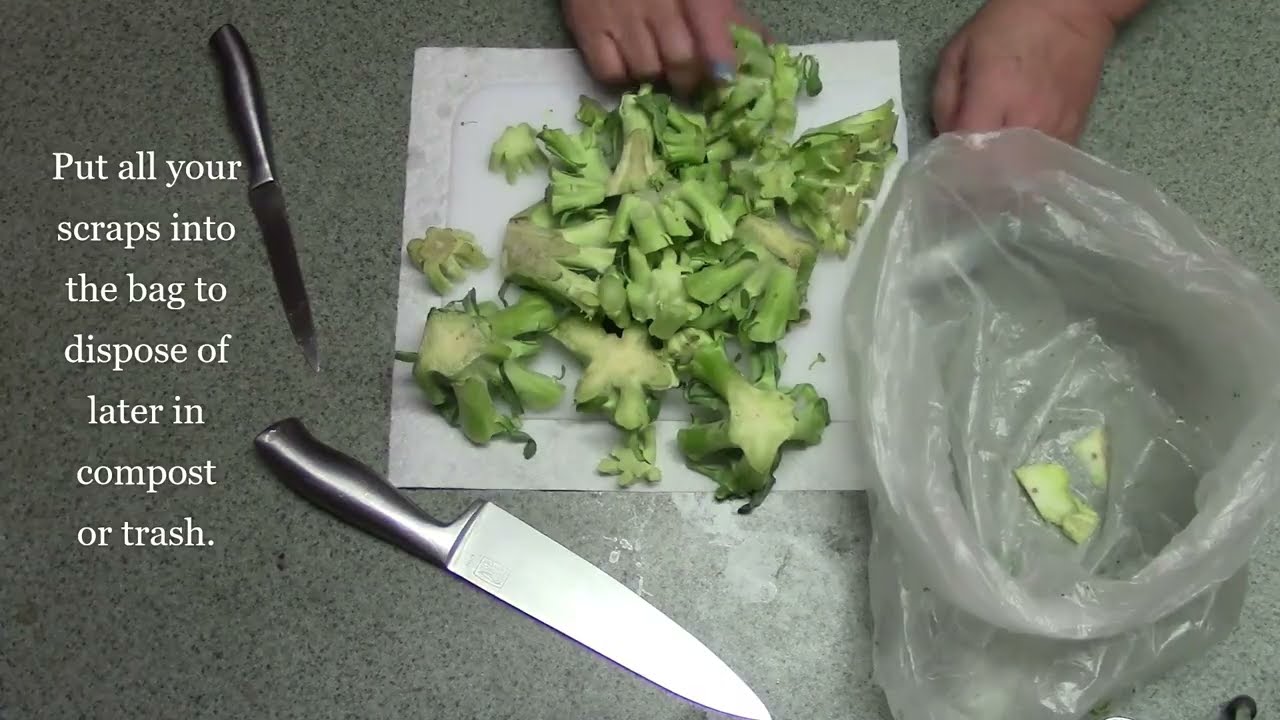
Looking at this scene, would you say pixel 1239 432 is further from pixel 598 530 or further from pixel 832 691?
pixel 598 530

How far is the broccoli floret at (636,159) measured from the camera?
652 millimetres

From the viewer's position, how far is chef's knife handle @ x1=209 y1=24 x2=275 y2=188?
0.71 metres

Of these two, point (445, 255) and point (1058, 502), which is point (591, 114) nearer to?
point (445, 255)

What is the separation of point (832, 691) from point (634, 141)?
1.17ft

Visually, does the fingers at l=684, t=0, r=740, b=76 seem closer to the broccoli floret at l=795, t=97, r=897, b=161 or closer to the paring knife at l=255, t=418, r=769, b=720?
the broccoli floret at l=795, t=97, r=897, b=161

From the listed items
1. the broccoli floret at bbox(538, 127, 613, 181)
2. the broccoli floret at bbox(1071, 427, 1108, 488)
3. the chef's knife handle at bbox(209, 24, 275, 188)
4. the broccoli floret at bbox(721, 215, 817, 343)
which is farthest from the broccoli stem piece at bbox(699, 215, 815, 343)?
the chef's knife handle at bbox(209, 24, 275, 188)

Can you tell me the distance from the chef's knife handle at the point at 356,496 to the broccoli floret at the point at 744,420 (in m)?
0.15

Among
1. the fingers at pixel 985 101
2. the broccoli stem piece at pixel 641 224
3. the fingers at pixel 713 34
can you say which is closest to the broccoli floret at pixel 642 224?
the broccoli stem piece at pixel 641 224

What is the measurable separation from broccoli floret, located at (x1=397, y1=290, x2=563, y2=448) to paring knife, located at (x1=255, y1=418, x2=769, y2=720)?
0.19ft

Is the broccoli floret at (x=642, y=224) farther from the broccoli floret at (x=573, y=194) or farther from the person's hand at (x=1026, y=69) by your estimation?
the person's hand at (x=1026, y=69)

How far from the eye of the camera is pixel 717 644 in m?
0.62

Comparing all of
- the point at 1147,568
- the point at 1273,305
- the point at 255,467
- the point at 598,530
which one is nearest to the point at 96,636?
the point at 255,467

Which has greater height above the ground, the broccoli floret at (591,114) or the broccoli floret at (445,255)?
the broccoli floret at (591,114)

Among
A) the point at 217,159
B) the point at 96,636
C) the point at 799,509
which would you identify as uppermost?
the point at 217,159
